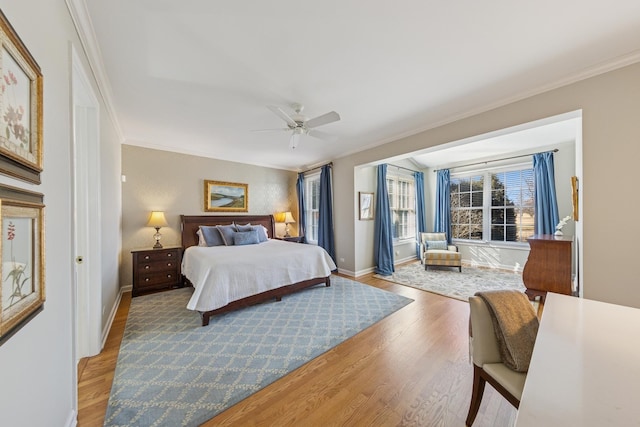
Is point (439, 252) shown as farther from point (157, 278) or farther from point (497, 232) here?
point (157, 278)

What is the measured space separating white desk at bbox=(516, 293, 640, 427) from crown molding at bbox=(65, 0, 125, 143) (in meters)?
2.80

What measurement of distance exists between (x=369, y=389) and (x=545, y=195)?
5037mm

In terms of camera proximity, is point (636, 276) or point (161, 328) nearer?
point (636, 276)

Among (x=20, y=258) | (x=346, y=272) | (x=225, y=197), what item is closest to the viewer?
(x=20, y=258)

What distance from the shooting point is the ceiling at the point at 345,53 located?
1522mm

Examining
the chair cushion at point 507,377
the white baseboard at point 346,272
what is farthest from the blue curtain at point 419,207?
the chair cushion at point 507,377

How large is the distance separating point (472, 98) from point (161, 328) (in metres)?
4.33

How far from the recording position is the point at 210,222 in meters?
4.71

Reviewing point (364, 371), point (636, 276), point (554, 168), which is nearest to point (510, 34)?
point (636, 276)

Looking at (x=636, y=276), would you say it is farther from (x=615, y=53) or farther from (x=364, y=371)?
(x=364, y=371)

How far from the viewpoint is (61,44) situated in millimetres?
1289

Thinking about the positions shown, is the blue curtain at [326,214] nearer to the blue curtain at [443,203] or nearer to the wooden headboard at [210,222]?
the wooden headboard at [210,222]

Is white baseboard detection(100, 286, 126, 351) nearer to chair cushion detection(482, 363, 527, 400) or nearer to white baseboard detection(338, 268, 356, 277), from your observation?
chair cushion detection(482, 363, 527, 400)

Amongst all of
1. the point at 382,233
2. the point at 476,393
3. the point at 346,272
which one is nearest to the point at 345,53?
the point at 476,393
